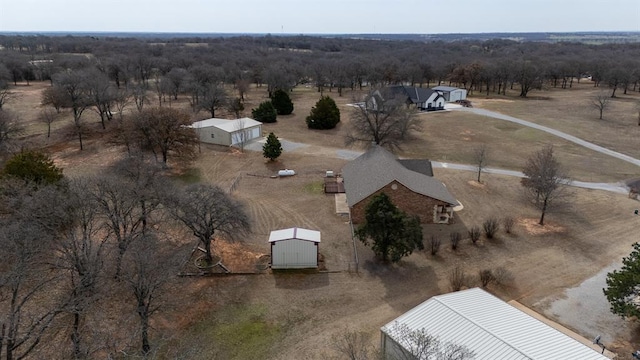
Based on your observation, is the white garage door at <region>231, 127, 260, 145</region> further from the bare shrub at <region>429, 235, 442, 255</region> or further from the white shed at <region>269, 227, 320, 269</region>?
the bare shrub at <region>429, 235, 442, 255</region>

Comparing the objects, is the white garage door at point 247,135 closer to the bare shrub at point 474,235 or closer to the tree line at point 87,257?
the tree line at point 87,257

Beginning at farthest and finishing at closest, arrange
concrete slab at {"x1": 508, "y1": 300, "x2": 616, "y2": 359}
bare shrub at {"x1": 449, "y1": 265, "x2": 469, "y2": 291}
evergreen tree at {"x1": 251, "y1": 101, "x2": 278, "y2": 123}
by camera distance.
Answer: evergreen tree at {"x1": 251, "y1": 101, "x2": 278, "y2": 123} → bare shrub at {"x1": 449, "y1": 265, "x2": 469, "y2": 291} → concrete slab at {"x1": 508, "y1": 300, "x2": 616, "y2": 359}

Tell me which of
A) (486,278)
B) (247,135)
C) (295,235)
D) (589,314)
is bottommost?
(589,314)

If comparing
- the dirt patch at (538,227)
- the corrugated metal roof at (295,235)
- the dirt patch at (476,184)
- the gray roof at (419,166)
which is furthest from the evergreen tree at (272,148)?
the dirt patch at (538,227)

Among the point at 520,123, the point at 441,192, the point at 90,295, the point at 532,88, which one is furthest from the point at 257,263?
the point at 532,88

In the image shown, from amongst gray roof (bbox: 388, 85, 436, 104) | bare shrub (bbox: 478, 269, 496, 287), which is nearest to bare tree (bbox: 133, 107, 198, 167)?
bare shrub (bbox: 478, 269, 496, 287)

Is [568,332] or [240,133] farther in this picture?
[240,133]

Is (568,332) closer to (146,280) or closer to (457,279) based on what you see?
(457,279)

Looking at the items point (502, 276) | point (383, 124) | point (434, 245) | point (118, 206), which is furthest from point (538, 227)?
point (118, 206)
